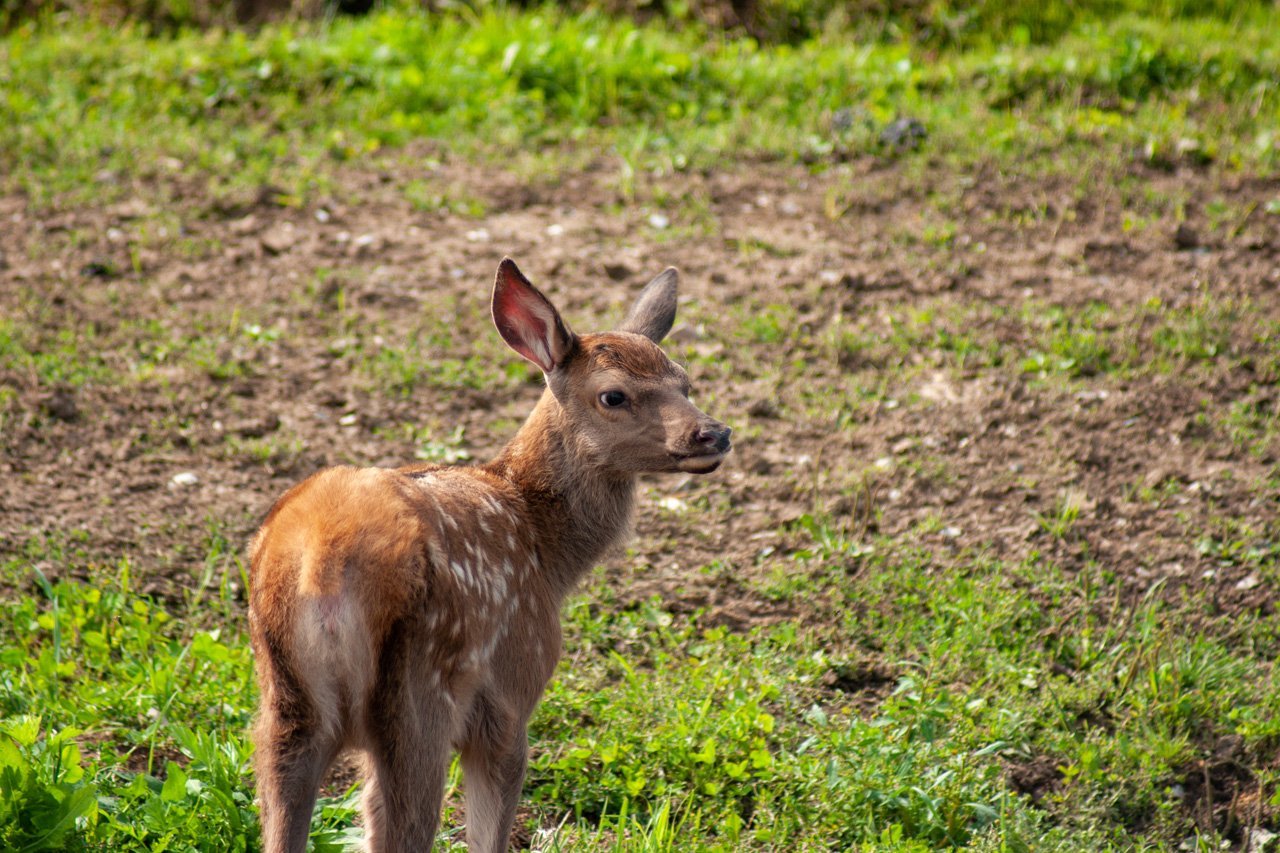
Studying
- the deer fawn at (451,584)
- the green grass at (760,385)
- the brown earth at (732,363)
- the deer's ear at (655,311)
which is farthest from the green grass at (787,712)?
the deer's ear at (655,311)

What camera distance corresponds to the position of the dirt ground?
20.4 feet

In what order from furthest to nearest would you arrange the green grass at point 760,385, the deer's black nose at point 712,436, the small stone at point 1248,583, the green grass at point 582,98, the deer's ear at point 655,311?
the green grass at point 582,98
the small stone at point 1248,583
the deer's ear at point 655,311
the green grass at point 760,385
the deer's black nose at point 712,436

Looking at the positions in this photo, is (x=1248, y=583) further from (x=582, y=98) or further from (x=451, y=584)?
(x=582, y=98)

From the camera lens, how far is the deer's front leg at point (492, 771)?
166 inches

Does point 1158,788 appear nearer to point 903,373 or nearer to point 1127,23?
point 903,373

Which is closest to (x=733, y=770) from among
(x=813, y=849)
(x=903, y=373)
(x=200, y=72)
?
(x=813, y=849)

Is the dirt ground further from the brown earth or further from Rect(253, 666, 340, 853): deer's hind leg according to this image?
Rect(253, 666, 340, 853): deer's hind leg

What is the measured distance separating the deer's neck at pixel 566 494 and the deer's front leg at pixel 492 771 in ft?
2.46

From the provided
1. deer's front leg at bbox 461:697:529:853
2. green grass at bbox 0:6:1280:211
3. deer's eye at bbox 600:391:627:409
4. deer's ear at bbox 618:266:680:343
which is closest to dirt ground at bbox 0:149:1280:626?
green grass at bbox 0:6:1280:211

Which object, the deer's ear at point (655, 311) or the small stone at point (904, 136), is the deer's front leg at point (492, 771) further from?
the small stone at point (904, 136)

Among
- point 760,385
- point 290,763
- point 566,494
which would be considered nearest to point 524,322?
point 566,494

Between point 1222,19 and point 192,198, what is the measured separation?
769cm

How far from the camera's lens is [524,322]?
5074mm

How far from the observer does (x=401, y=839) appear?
3.76 meters
